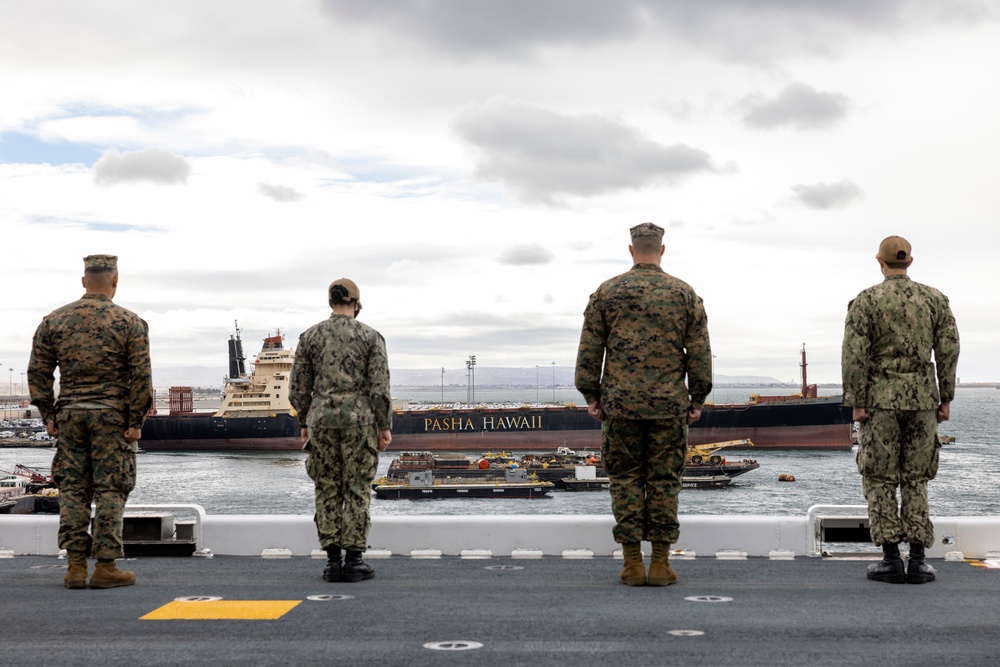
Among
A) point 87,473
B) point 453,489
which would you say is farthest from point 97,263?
point 453,489

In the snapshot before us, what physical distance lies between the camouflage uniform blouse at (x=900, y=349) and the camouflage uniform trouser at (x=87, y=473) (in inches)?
127

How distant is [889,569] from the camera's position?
437 cm

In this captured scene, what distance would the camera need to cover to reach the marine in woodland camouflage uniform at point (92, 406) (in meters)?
4.43

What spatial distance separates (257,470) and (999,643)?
52.1 m

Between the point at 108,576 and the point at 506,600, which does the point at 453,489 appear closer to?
the point at 108,576

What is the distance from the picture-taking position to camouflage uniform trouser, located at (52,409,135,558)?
442 centimetres

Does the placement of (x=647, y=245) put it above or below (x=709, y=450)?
above

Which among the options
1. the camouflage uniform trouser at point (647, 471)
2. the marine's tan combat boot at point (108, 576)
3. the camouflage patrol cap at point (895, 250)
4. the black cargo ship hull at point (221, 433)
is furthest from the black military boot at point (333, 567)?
the black cargo ship hull at point (221, 433)

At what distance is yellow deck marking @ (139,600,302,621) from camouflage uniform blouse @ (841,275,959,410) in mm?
2560

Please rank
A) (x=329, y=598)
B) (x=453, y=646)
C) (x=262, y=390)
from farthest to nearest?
1. (x=262, y=390)
2. (x=329, y=598)
3. (x=453, y=646)

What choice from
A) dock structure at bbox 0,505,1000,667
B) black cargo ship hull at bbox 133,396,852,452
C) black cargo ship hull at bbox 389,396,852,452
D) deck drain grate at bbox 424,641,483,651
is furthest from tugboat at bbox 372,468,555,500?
deck drain grate at bbox 424,641,483,651

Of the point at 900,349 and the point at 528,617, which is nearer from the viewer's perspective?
the point at 528,617

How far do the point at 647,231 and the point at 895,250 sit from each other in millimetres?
→ 1180

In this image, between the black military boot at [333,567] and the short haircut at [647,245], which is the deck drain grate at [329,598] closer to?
the black military boot at [333,567]
